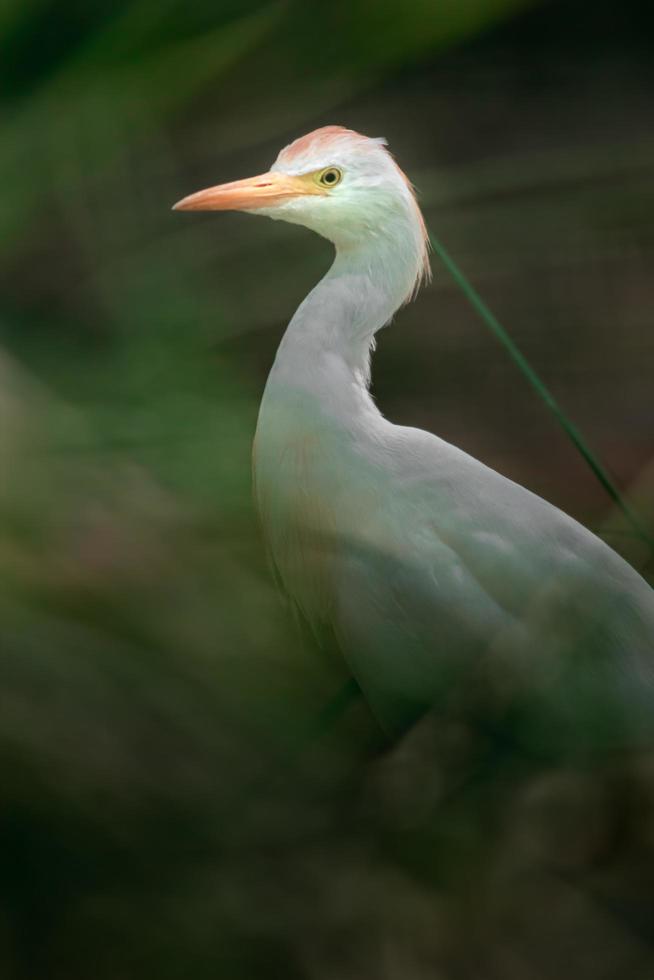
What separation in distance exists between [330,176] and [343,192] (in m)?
0.03

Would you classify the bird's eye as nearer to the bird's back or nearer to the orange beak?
the orange beak

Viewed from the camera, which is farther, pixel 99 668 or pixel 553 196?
pixel 553 196

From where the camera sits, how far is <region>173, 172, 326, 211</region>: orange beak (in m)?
1.16

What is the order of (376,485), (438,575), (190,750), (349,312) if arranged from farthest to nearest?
(349,312) → (438,575) → (376,485) → (190,750)

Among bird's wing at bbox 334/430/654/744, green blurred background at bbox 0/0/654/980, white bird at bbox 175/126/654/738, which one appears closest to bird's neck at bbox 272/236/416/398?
white bird at bbox 175/126/654/738

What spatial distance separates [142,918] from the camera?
0.72ft

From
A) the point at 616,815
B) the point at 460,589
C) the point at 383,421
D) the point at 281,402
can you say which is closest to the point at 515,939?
the point at 616,815

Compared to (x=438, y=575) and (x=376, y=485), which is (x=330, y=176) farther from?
(x=376, y=485)

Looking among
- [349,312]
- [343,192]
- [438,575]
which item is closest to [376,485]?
→ [438,575]

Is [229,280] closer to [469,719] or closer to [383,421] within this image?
[469,719]

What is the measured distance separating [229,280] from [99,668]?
134mm

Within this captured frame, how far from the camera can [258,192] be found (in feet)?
4.06

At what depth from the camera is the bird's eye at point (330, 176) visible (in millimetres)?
1286

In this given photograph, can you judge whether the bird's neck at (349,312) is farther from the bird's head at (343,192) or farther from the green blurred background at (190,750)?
the green blurred background at (190,750)
